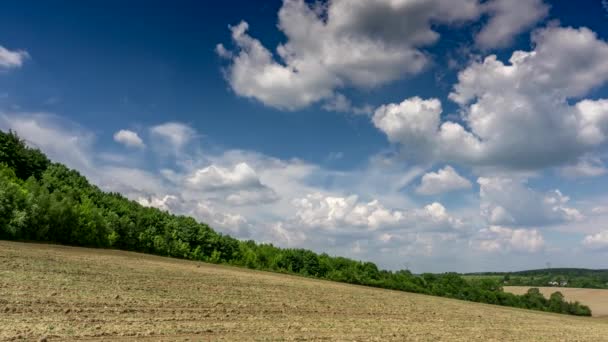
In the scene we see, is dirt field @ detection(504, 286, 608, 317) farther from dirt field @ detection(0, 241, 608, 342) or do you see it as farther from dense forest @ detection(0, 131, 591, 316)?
dirt field @ detection(0, 241, 608, 342)

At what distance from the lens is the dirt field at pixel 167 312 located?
→ 15828 mm

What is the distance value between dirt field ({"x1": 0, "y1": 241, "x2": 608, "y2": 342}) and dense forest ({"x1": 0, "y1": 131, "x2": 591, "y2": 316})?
10133 millimetres

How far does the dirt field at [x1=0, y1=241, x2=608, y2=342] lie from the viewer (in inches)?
623

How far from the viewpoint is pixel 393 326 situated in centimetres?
2606

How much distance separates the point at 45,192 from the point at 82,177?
738 inches

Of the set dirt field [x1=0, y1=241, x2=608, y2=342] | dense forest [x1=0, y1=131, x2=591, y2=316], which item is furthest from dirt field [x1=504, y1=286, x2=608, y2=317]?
dirt field [x1=0, y1=241, x2=608, y2=342]

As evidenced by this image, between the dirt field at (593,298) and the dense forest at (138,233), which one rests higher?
the dense forest at (138,233)

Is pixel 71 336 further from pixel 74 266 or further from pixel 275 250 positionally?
pixel 275 250

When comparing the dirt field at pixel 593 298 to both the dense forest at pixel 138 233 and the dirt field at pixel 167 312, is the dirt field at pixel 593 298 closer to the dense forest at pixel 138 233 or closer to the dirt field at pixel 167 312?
the dense forest at pixel 138 233

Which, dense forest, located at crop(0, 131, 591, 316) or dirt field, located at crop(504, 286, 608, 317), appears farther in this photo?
dirt field, located at crop(504, 286, 608, 317)

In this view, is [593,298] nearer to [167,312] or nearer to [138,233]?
[138,233]

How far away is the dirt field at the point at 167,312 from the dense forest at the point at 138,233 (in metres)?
10.1

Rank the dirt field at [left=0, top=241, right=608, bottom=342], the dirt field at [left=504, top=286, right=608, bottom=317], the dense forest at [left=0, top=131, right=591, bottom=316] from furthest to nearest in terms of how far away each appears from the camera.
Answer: the dirt field at [left=504, top=286, right=608, bottom=317] → the dense forest at [left=0, top=131, right=591, bottom=316] → the dirt field at [left=0, top=241, right=608, bottom=342]

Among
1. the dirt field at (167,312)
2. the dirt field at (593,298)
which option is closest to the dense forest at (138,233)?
the dirt field at (593,298)
